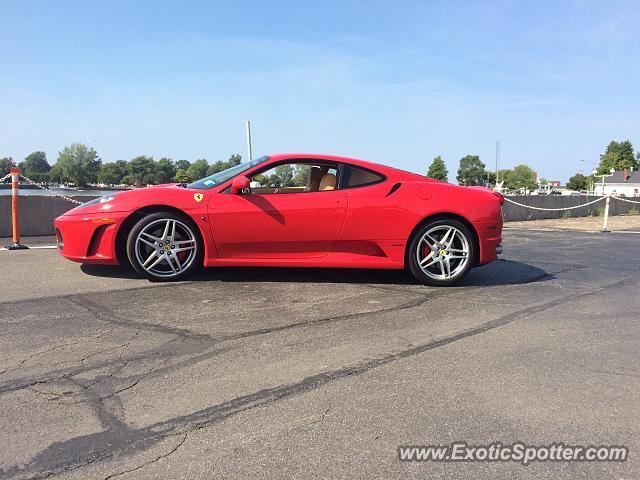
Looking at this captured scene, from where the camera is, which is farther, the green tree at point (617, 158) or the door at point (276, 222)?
the green tree at point (617, 158)

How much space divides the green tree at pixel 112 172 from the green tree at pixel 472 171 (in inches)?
5381

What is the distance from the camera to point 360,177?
211 inches

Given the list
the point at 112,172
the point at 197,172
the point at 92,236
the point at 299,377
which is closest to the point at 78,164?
the point at 112,172

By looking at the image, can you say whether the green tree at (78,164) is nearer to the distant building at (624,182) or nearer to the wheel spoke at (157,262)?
the wheel spoke at (157,262)

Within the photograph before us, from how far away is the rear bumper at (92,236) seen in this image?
4.97 m

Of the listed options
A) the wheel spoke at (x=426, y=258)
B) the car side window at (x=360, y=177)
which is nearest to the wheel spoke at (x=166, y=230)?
the car side window at (x=360, y=177)

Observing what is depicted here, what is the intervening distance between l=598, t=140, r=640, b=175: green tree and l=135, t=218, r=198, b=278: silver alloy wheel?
363ft

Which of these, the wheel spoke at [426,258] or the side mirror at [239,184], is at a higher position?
the side mirror at [239,184]

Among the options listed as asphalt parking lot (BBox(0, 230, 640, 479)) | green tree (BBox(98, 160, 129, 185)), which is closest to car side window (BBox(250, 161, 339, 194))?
asphalt parking lot (BBox(0, 230, 640, 479))

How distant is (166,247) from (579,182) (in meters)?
149

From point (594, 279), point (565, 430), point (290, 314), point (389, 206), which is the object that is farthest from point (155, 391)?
point (594, 279)

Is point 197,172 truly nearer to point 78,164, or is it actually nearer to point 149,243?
point 149,243

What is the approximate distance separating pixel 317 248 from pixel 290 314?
1.21 m

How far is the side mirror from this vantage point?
197 inches
